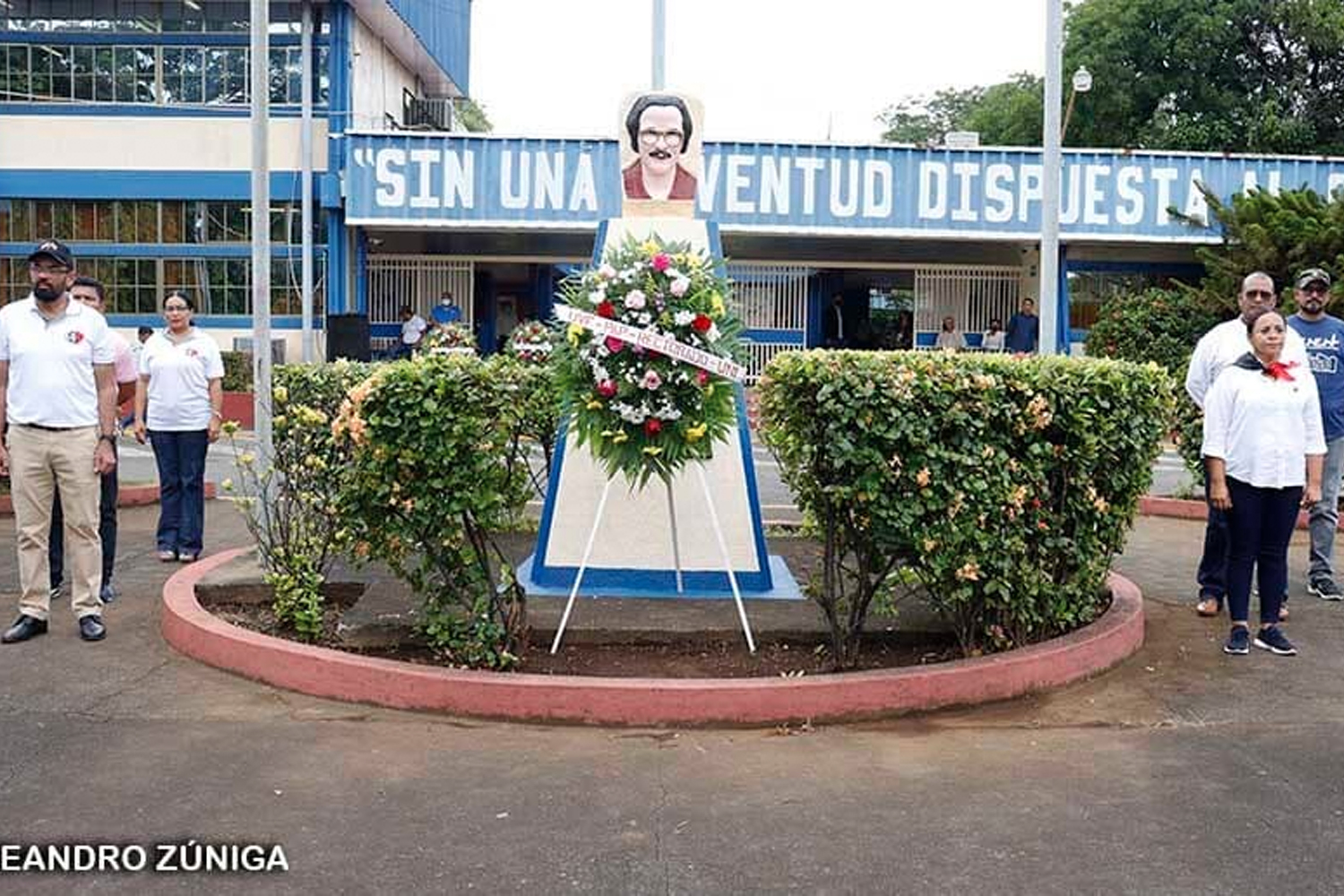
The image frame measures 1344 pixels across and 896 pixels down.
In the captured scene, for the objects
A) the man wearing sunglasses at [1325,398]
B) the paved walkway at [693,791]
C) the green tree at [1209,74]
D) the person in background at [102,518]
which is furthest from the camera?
the green tree at [1209,74]

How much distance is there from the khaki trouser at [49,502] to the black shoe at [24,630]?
0.03m

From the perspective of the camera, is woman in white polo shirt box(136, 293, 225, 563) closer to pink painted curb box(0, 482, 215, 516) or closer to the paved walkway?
the paved walkway

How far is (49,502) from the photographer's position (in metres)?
6.44

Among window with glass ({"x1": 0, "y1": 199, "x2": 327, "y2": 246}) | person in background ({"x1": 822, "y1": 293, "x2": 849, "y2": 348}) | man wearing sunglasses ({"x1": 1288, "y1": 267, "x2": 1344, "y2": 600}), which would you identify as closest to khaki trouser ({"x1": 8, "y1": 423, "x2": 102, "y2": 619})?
man wearing sunglasses ({"x1": 1288, "y1": 267, "x2": 1344, "y2": 600})

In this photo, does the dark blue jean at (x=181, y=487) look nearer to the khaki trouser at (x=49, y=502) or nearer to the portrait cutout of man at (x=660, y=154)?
the khaki trouser at (x=49, y=502)

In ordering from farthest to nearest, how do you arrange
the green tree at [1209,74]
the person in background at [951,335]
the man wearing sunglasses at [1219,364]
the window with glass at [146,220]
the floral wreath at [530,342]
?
the green tree at [1209,74] → the person in background at [951,335] → the window with glass at [146,220] → the floral wreath at [530,342] → the man wearing sunglasses at [1219,364]

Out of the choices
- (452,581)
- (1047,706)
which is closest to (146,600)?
(452,581)

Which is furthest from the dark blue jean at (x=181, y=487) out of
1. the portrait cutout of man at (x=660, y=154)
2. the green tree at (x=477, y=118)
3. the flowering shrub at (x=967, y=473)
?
the green tree at (x=477, y=118)

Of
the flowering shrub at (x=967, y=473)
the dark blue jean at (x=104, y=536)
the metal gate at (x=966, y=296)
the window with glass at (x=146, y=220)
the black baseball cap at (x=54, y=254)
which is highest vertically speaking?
the window with glass at (x=146, y=220)

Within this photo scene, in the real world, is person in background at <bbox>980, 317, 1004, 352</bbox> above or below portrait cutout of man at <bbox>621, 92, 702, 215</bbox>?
below

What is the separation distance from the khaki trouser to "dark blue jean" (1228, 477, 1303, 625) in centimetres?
549

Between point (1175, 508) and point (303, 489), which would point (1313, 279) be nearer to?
point (1175, 508)

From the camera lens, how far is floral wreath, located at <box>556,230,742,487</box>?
6.06 meters

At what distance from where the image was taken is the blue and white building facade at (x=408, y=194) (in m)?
21.8
